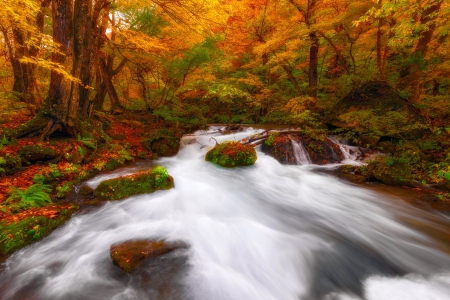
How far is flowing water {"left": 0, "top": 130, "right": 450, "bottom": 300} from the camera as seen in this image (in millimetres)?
2871

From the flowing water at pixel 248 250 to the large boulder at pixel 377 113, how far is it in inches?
124

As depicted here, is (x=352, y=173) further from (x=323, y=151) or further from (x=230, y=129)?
(x=230, y=129)

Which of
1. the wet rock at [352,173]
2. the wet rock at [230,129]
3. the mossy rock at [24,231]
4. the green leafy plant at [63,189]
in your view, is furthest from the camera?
the wet rock at [230,129]

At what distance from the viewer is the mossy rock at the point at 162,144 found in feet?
30.5

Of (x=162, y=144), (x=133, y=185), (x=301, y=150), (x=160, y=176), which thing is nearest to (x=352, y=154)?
(x=301, y=150)

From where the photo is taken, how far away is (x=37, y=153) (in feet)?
18.6

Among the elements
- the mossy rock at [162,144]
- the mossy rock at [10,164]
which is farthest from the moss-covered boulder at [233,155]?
the mossy rock at [10,164]

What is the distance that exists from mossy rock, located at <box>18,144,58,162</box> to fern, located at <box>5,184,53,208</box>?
1386 mm

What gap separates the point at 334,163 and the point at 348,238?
4.89 meters

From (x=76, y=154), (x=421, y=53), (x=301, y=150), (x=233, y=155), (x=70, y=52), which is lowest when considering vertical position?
(x=76, y=154)

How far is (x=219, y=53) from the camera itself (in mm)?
10703

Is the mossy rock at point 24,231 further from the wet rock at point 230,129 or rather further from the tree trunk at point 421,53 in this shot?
the tree trunk at point 421,53

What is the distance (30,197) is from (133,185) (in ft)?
6.33

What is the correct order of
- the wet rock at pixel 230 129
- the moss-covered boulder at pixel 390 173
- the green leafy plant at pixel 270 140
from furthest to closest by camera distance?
the wet rock at pixel 230 129 < the green leafy plant at pixel 270 140 < the moss-covered boulder at pixel 390 173
